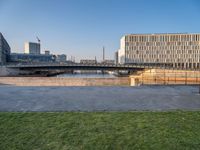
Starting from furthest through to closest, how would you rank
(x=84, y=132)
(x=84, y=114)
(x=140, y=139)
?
(x=84, y=114) < (x=84, y=132) < (x=140, y=139)

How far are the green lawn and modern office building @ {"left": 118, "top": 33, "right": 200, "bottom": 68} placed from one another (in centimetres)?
12047

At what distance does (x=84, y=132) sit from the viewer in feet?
18.4

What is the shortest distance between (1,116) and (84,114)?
2993 mm

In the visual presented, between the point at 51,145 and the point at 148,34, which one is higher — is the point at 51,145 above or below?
below

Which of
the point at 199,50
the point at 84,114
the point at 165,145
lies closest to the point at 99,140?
the point at 165,145

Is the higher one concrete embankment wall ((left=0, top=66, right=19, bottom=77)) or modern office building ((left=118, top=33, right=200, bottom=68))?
modern office building ((left=118, top=33, right=200, bottom=68))

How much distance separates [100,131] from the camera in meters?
5.71

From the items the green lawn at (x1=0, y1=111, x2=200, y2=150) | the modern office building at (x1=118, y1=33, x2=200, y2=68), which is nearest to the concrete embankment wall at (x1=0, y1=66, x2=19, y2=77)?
the green lawn at (x1=0, y1=111, x2=200, y2=150)

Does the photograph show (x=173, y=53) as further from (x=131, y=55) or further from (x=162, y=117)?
(x=162, y=117)

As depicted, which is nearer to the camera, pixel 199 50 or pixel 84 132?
pixel 84 132

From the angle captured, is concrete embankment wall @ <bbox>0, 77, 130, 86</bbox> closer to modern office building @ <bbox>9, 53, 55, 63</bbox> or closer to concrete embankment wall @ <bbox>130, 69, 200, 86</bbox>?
concrete embankment wall @ <bbox>130, 69, 200, 86</bbox>

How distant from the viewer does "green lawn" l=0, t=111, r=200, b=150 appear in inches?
191

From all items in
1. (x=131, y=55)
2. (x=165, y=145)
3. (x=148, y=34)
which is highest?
(x=148, y=34)

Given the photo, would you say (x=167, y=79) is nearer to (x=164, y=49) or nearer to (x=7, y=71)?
(x=7, y=71)
